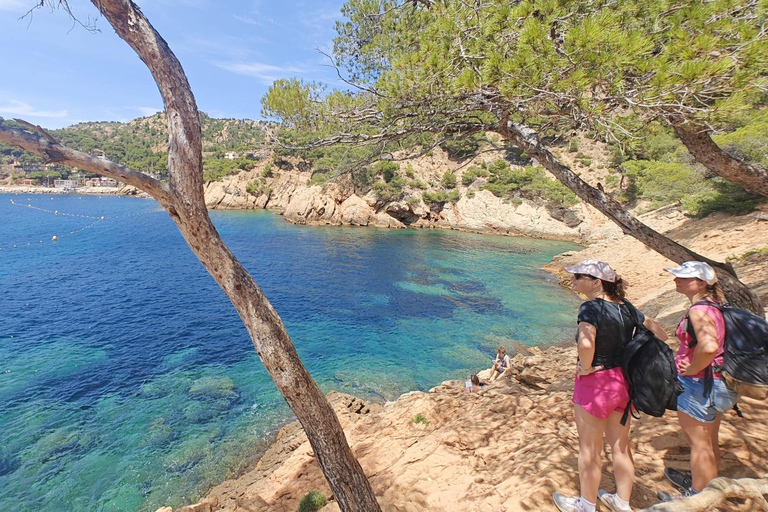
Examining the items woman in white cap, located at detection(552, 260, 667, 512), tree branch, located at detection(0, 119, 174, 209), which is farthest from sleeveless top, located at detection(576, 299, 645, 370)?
tree branch, located at detection(0, 119, 174, 209)

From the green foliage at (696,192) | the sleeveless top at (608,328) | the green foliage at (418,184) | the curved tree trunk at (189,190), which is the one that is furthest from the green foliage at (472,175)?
the curved tree trunk at (189,190)

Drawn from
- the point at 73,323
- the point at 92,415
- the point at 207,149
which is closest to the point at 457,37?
the point at 92,415

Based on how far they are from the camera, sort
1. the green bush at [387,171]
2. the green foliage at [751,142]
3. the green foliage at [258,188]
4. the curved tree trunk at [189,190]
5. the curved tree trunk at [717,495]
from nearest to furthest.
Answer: the curved tree trunk at [717,495] → the curved tree trunk at [189,190] → the green foliage at [751,142] → the green bush at [387,171] → the green foliage at [258,188]

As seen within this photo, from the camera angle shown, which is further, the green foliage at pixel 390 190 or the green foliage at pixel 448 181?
the green foliage at pixel 448 181

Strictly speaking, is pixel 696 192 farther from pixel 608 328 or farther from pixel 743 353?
pixel 608 328

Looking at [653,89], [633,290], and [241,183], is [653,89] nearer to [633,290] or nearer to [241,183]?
[633,290]

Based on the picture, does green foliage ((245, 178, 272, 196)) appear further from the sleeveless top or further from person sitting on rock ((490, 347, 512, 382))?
the sleeveless top

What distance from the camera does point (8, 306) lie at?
1429 cm

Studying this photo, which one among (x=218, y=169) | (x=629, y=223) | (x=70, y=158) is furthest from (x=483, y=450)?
(x=218, y=169)

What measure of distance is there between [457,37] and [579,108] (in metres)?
1.69

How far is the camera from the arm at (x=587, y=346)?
2475 millimetres

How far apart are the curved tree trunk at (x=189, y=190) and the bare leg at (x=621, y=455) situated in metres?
2.23

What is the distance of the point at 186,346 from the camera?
11.6 m

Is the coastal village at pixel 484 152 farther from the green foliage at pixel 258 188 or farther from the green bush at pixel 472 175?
the green foliage at pixel 258 188
